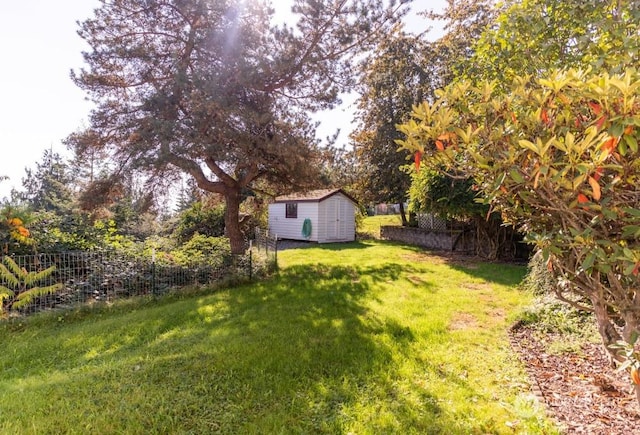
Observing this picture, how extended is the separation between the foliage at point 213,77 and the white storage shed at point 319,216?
7.20m

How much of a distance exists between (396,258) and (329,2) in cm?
813

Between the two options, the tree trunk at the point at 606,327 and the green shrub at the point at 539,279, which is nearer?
the tree trunk at the point at 606,327

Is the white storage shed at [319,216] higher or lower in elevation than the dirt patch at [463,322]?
higher

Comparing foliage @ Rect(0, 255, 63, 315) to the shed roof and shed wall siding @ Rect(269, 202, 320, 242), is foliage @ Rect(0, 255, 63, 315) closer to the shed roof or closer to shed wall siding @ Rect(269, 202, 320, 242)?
the shed roof

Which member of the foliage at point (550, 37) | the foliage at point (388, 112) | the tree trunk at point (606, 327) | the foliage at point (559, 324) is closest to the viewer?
the tree trunk at point (606, 327)

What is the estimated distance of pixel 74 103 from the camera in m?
9.43

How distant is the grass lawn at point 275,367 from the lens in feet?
8.77

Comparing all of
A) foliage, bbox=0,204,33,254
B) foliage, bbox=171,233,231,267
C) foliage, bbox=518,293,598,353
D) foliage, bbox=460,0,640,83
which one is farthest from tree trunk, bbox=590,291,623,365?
foliage, bbox=0,204,33,254

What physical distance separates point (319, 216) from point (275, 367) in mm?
13018

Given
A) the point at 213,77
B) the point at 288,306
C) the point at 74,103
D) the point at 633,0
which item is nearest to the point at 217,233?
the point at 74,103

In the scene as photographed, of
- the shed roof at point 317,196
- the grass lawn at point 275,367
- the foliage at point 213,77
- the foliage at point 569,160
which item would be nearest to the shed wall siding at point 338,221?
the shed roof at point 317,196

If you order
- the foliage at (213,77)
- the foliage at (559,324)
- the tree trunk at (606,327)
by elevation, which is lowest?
the foliage at (559,324)

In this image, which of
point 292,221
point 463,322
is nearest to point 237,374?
point 463,322

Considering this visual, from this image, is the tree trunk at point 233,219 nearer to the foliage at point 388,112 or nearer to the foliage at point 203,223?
Result: the foliage at point 203,223
